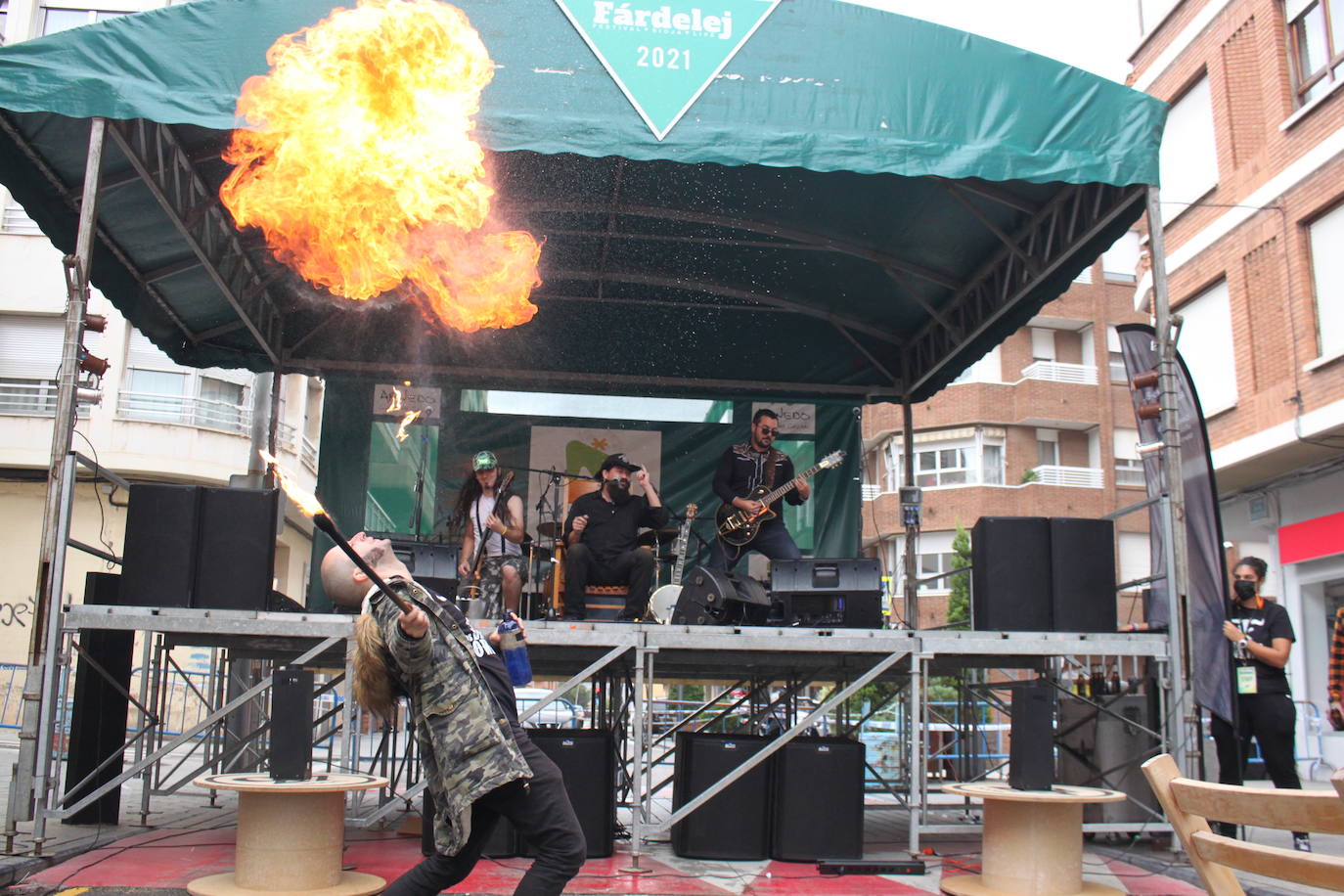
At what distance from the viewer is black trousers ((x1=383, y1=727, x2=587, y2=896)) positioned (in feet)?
15.2

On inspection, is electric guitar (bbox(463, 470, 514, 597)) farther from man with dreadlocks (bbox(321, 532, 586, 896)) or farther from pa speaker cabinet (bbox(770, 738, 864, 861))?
man with dreadlocks (bbox(321, 532, 586, 896))

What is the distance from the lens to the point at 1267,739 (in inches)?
333

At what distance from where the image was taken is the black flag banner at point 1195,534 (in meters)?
8.24

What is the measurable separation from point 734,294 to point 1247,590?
5308 millimetres

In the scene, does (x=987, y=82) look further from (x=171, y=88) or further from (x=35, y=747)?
(x=35, y=747)

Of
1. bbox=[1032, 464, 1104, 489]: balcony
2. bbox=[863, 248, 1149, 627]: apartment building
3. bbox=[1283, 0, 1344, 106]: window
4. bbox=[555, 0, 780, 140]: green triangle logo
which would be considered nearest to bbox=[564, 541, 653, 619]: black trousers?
bbox=[555, 0, 780, 140]: green triangle logo

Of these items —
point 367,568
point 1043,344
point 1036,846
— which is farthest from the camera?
point 1043,344

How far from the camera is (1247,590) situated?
8.96 metres

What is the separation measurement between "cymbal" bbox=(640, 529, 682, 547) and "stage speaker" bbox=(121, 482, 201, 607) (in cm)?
419

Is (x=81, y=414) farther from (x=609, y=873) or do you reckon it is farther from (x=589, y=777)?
(x=609, y=873)

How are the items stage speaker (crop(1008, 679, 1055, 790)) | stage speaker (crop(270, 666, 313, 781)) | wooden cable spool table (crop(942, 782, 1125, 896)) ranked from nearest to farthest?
stage speaker (crop(270, 666, 313, 781)) → wooden cable spool table (crop(942, 782, 1125, 896)) → stage speaker (crop(1008, 679, 1055, 790))

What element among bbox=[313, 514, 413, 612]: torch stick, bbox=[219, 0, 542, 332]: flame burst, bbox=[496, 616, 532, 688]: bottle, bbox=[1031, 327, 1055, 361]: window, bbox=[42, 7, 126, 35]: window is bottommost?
bbox=[496, 616, 532, 688]: bottle

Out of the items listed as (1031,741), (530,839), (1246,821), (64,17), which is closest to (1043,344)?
(64,17)

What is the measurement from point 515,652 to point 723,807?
10.3ft
